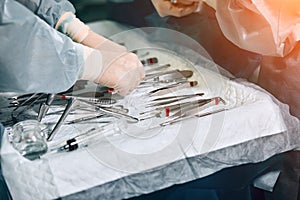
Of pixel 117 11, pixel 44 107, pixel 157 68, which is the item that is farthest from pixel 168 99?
pixel 117 11

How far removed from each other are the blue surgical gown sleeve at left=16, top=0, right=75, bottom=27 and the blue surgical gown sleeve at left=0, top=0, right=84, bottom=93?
0.21 meters

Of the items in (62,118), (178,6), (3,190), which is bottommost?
(3,190)

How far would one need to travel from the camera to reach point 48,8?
1085mm

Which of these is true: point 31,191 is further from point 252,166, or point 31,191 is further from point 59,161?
point 252,166

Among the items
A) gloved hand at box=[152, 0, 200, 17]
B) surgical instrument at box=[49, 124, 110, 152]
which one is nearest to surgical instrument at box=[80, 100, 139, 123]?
surgical instrument at box=[49, 124, 110, 152]

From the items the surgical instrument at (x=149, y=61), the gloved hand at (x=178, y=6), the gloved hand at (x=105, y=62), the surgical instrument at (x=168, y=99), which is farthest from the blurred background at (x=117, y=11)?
the surgical instrument at (x=168, y=99)

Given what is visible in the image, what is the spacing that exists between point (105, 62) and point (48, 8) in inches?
8.7

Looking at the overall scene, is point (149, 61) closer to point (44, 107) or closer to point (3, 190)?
point (44, 107)

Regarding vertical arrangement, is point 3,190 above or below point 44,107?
below

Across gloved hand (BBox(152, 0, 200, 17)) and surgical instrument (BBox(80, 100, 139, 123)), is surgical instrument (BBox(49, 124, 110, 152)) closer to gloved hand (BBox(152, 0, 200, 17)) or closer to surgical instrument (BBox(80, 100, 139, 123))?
surgical instrument (BBox(80, 100, 139, 123))

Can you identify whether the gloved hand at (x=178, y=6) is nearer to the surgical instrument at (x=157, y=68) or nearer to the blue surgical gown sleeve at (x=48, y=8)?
the surgical instrument at (x=157, y=68)

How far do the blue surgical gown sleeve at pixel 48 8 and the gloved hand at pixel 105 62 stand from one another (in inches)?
0.7

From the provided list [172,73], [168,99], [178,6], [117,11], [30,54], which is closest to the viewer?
[30,54]

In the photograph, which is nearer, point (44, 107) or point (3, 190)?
point (3, 190)
